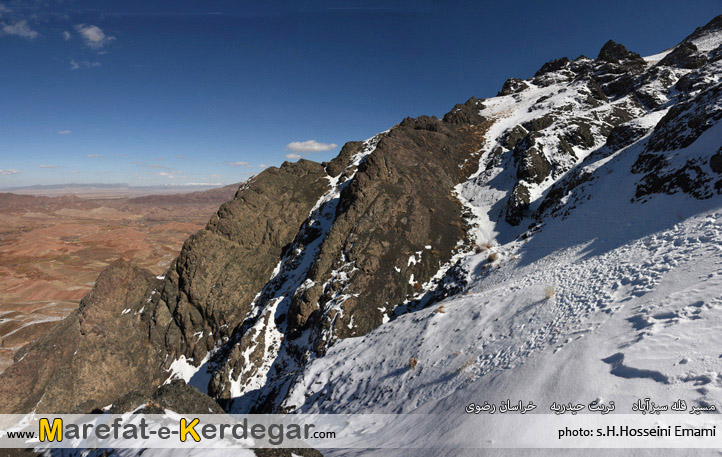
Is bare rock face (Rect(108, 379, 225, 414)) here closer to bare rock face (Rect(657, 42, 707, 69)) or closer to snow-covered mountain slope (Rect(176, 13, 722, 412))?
snow-covered mountain slope (Rect(176, 13, 722, 412))

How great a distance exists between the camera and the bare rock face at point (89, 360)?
84.3 feet

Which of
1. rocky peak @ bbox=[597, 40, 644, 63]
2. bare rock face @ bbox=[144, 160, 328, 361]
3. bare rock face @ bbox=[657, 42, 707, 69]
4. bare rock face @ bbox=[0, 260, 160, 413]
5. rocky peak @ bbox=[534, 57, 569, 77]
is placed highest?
rocky peak @ bbox=[534, 57, 569, 77]

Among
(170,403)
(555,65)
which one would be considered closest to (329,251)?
(170,403)

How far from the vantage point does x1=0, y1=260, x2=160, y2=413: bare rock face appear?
25.7 meters

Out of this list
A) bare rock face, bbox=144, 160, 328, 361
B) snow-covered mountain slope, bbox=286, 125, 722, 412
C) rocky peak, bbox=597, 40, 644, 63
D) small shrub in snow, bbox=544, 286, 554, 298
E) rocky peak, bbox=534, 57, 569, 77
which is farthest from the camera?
rocky peak, bbox=534, 57, 569, 77

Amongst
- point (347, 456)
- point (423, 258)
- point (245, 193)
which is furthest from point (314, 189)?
point (347, 456)

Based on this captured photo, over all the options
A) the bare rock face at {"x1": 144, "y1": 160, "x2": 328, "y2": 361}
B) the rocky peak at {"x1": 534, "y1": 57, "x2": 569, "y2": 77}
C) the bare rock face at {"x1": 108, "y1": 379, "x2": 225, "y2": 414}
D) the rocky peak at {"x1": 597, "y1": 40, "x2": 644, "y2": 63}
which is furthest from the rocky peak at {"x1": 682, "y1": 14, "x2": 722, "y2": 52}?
the bare rock face at {"x1": 108, "y1": 379, "x2": 225, "y2": 414}

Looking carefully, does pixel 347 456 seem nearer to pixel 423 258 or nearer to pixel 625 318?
pixel 625 318

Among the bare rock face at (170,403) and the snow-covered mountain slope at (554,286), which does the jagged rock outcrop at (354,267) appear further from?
the bare rock face at (170,403)

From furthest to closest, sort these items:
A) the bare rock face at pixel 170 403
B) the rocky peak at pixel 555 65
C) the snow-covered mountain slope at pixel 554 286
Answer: the rocky peak at pixel 555 65, the bare rock face at pixel 170 403, the snow-covered mountain slope at pixel 554 286

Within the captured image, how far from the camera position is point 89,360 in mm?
27609

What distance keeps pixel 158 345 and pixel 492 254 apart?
38458mm

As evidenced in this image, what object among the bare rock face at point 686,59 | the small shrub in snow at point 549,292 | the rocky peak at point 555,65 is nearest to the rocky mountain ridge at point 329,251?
the bare rock face at point 686,59

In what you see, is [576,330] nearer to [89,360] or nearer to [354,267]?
[354,267]
